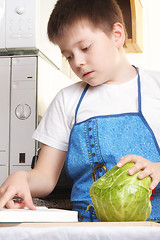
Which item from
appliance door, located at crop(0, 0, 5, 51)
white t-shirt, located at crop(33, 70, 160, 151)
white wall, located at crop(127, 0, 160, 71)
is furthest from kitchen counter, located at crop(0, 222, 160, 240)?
white wall, located at crop(127, 0, 160, 71)

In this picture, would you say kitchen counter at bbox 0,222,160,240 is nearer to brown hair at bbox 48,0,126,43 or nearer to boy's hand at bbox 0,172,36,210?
boy's hand at bbox 0,172,36,210

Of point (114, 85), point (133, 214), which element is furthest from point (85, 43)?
point (133, 214)

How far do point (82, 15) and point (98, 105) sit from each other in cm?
27

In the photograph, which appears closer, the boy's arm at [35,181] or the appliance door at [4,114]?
the boy's arm at [35,181]

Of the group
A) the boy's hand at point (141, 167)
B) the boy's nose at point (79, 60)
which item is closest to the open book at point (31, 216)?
the boy's hand at point (141, 167)

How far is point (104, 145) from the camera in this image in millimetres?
1032

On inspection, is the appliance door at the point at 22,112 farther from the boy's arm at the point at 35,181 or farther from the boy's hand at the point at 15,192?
the boy's hand at the point at 15,192

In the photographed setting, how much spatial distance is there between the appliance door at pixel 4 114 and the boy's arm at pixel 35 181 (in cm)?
74

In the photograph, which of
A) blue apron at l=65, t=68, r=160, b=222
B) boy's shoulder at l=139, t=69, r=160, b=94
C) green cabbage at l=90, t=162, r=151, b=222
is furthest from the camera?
boy's shoulder at l=139, t=69, r=160, b=94

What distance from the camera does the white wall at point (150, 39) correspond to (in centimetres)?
360

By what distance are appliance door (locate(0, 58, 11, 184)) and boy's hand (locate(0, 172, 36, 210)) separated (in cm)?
104

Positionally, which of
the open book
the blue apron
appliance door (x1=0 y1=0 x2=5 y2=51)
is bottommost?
the open book

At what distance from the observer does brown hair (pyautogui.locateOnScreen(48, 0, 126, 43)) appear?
3.56 feet

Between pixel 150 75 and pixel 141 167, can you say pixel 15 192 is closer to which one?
pixel 141 167
